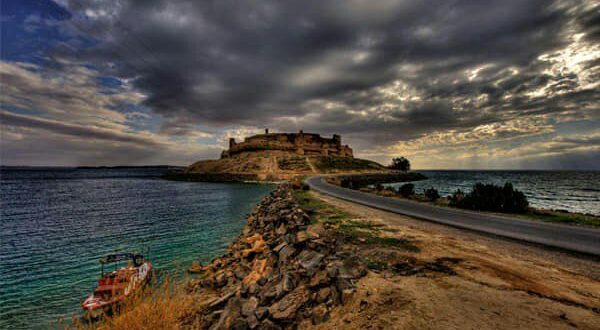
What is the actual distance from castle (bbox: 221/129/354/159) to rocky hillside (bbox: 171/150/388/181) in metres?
6.96

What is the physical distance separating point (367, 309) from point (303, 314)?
1.14 m

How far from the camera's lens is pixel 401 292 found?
4.54m

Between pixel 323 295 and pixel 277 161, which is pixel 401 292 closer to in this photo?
pixel 323 295

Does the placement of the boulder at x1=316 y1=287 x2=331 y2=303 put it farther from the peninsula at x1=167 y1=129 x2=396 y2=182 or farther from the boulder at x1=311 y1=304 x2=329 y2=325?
the peninsula at x1=167 y1=129 x2=396 y2=182

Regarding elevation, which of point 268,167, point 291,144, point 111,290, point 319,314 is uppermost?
point 291,144

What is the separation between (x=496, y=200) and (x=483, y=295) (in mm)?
14285

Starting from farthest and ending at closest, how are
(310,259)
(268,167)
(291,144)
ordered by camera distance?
(291,144) < (268,167) < (310,259)

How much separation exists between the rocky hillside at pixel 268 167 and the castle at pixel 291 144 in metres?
6.96

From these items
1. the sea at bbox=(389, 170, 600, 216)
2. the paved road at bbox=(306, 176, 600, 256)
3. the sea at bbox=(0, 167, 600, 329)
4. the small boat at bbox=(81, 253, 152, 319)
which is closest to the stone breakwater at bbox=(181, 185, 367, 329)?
the sea at bbox=(0, 167, 600, 329)

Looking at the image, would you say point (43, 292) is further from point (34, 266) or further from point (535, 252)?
point (535, 252)

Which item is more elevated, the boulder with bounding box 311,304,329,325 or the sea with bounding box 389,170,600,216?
the boulder with bounding box 311,304,329,325

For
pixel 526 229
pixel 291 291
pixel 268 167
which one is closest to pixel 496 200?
pixel 526 229

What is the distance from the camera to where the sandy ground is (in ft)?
11.9

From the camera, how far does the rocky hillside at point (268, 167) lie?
8006 centimetres
